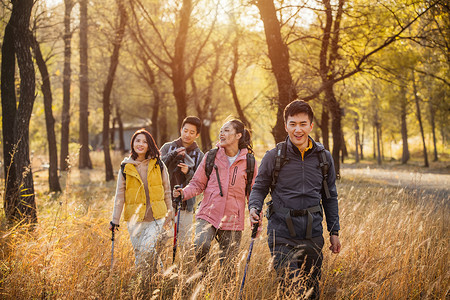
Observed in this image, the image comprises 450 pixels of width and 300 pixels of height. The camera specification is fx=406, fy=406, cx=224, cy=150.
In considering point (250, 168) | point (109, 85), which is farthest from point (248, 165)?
point (109, 85)

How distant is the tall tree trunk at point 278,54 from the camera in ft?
29.2

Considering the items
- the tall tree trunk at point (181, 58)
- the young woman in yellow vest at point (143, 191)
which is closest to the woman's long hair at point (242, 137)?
the young woman in yellow vest at point (143, 191)

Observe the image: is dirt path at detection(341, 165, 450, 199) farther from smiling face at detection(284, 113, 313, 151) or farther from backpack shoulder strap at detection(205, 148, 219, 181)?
smiling face at detection(284, 113, 313, 151)

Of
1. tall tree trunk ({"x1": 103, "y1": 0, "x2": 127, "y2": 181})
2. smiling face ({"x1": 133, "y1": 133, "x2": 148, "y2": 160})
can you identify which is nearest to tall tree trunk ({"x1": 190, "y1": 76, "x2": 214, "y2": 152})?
tall tree trunk ({"x1": 103, "y1": 0, "x2": 127, "y2": 181})

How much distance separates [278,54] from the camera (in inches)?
360

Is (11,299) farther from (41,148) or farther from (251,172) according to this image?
(41,148)

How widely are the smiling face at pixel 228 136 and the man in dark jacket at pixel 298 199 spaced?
2.82 ft

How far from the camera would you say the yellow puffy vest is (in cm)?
468

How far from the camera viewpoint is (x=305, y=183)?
3650 millimetres

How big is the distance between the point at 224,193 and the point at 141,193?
1.01 meters

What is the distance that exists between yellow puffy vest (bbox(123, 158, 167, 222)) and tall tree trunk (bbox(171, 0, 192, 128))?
31.1 feet

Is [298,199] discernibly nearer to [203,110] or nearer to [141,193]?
[141,193]

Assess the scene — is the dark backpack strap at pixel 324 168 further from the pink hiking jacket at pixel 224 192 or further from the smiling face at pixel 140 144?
the smiling face at pixel 140 144

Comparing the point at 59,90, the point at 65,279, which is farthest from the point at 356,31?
the point at 59,90
